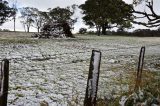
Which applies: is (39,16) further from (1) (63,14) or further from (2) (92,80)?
(2) (92,80)

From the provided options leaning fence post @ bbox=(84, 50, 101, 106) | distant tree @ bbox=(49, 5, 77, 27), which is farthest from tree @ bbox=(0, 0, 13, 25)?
leaning fence post @ bbox=(84, 50, 101, 106)

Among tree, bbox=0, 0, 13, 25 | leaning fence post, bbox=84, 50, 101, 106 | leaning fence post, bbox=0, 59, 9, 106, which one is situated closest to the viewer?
leaning fence post, bbox=0, 59, 9, 106

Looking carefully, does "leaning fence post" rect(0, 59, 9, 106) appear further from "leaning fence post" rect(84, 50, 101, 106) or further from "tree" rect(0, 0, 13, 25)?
"tree" rect(0, 0, 13, 25)

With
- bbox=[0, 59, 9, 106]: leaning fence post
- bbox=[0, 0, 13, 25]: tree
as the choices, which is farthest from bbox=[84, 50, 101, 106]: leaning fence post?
bbox=[0, 0, 13, 25]: tree

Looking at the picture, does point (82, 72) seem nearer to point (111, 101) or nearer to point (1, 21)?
point (111, 101)

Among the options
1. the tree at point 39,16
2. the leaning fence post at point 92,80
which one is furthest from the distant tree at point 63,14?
the leaning fence post at point 92,80

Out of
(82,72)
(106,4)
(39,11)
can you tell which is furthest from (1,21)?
(82,72)

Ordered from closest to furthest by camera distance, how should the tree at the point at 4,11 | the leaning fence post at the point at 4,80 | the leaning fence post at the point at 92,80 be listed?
the leaning fence post at the point at 4,80 < the leaning fence post at the point at 92,80 < the tree at the point at 4,11

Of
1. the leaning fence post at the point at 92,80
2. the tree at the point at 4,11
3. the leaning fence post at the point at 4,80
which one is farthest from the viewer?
the tree at the point at 4,11

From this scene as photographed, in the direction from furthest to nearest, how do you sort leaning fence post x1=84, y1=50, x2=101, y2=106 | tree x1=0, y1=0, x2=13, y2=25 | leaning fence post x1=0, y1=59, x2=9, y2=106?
tree x1=0, y1=0, x2=13, y2=25 → leaning fence post x1=84, y1=50, x2=101, y2=106 → leaning fence post x1=0, y1=59, x2=9, y2=106

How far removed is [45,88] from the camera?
9.33m

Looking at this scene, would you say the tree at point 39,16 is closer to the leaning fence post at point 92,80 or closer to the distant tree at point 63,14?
the distant tree at point 63,14

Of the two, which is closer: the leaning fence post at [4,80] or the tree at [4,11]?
the leaning fence post at [4,80]

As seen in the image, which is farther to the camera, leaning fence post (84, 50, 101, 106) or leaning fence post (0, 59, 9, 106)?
leaning fence post (84, 50, 101, 106)
